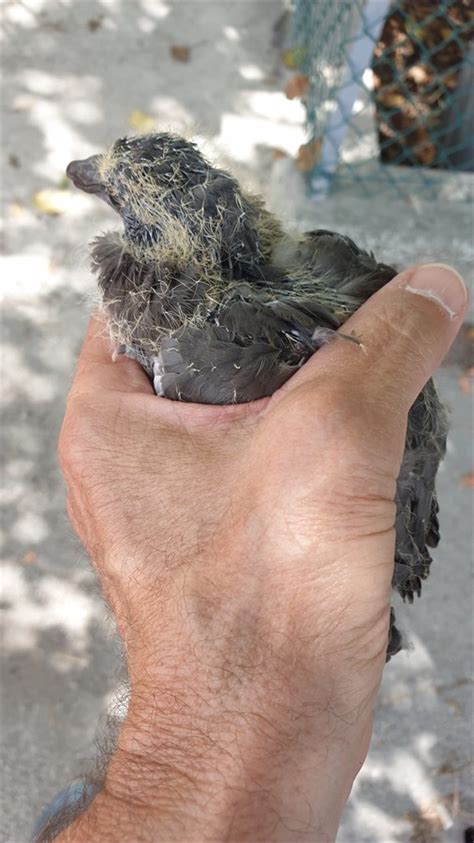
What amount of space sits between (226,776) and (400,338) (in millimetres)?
1008

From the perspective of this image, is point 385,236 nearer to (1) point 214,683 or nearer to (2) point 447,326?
(2) point 447,326

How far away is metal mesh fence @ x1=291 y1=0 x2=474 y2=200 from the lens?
3012mm

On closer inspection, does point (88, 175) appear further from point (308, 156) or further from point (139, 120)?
point (139, 120)

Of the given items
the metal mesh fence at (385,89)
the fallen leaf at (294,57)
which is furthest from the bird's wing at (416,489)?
the fallen leaf at (294,57)

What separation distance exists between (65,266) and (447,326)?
2376 mm

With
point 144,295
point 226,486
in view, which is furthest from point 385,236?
point 226,486

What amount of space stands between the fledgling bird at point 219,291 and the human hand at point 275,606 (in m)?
0.17

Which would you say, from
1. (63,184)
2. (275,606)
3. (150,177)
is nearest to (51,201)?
(63,184)

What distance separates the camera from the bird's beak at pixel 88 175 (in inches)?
84.6

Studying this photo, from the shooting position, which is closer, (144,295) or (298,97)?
(144,295)

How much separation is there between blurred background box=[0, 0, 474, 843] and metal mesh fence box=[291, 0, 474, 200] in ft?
0.04

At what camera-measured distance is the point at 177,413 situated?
1.80 m

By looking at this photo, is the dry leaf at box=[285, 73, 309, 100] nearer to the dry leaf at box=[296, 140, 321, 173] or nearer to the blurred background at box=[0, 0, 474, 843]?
the blurred background at box=[0, 0, 474, 843]

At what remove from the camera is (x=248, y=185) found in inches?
95.3
